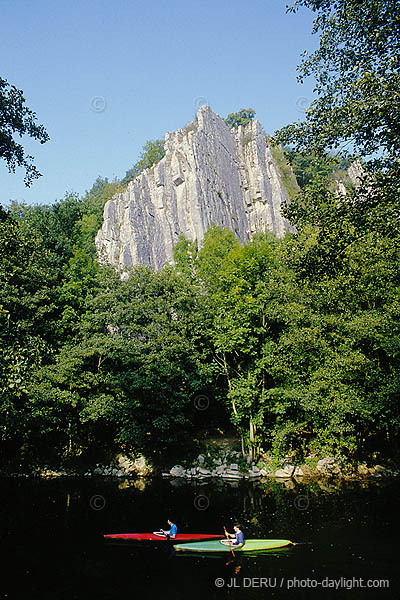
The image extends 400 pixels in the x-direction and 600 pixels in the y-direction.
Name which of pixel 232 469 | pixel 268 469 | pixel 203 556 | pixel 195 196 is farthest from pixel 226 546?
pixel 195 196

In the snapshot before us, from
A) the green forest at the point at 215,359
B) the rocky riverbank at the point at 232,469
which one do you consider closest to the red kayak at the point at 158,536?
the green forest at the point at 215,359

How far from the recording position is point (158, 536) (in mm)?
13172

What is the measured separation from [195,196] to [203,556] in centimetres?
5265

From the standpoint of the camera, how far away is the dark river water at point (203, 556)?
10000 millimetres

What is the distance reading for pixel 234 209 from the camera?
70.8 m

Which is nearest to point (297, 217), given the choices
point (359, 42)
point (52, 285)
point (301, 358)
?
point (359, 42)

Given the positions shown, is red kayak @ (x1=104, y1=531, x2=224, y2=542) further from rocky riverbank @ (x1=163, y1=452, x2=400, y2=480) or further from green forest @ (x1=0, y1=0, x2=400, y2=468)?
rocky riverbank @ (x1=163, y1=452, x2=400, y2=480)

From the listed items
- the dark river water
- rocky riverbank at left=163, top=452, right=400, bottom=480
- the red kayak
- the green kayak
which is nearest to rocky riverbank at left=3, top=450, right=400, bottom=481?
rocky riverbank at left=163, top=452, right=400, bottom=480

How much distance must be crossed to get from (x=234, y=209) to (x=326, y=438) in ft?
178

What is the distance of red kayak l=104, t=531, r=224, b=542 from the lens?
13.1 meters

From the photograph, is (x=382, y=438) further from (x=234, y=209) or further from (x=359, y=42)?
(x=234, y=209)

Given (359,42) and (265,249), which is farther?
(265,249)

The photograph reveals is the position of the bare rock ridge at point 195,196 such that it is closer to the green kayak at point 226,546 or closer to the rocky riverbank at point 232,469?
the rocky riverbank at point 232,469

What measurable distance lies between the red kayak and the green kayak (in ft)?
1.63
